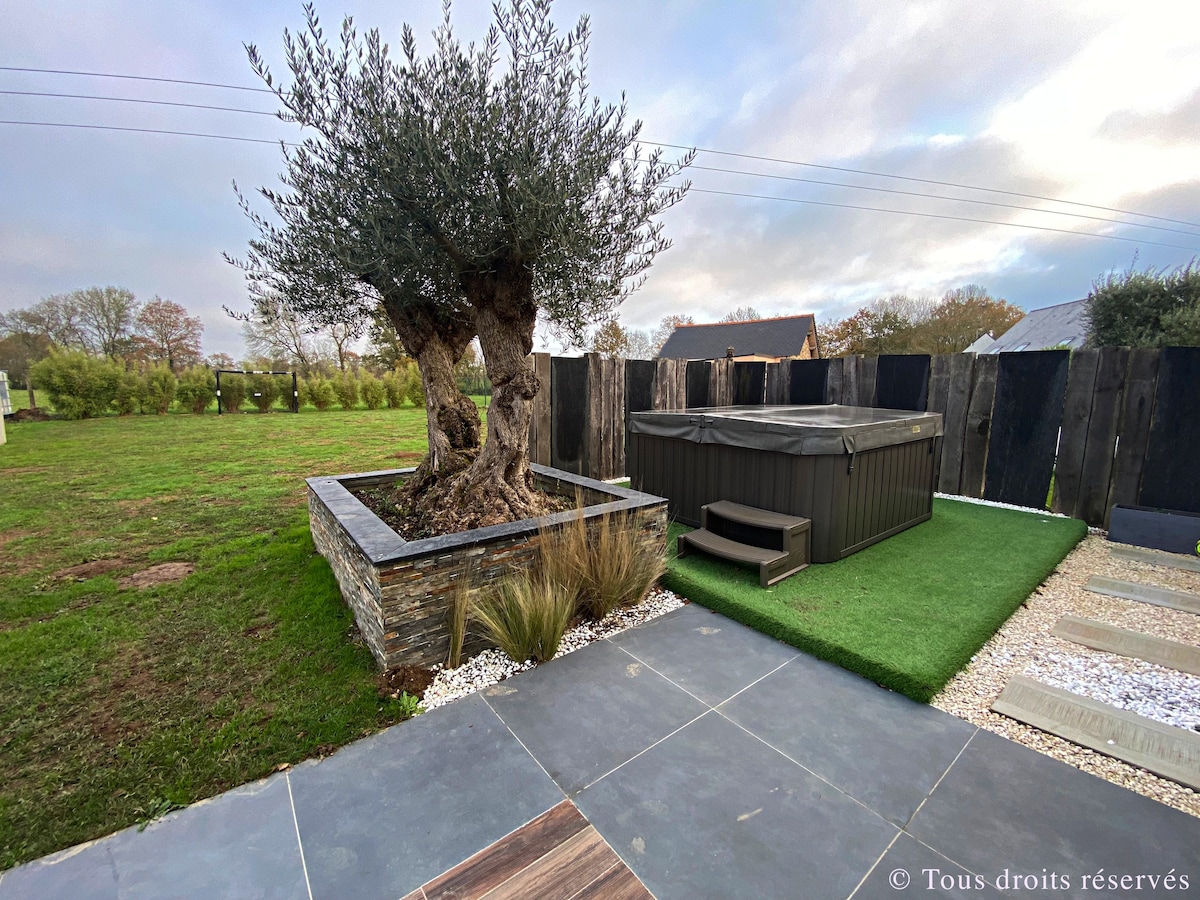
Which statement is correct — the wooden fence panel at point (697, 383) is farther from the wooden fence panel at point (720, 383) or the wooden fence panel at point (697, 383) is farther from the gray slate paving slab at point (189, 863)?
the gray slate paving slab at point (189, 863)

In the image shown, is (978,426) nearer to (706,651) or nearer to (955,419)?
(955,419)

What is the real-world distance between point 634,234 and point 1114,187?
16183 mm

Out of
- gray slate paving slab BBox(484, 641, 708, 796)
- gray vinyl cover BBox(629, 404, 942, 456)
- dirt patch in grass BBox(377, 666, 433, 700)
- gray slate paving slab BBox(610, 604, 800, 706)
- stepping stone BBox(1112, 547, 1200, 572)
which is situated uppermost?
gray vinyl cover BBox(629, 404, 942, 456)

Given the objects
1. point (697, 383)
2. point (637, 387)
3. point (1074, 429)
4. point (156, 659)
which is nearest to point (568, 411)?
point (637, 387)

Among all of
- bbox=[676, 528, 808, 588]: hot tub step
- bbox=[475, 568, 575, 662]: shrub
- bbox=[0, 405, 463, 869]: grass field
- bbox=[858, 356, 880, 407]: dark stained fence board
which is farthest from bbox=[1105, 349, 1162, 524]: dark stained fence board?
bbox=[0, 405, 463, 869]: grass field

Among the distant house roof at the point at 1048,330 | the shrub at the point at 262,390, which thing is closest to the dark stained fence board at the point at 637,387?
the distant house roof at the point at 1048,330

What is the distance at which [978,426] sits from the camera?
16.6ft

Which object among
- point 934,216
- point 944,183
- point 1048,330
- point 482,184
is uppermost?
point 944,183

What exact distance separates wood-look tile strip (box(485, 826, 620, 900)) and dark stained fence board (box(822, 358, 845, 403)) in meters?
6.07

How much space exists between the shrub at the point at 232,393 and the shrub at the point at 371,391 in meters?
3.76

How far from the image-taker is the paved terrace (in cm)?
Result: 128

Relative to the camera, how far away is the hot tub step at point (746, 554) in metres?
3.02

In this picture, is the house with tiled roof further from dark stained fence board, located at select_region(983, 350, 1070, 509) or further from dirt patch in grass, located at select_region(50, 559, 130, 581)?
dirt patch in grass, located at select_region(50, 559, 130, 581)

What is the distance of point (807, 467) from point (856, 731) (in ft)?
6.10
